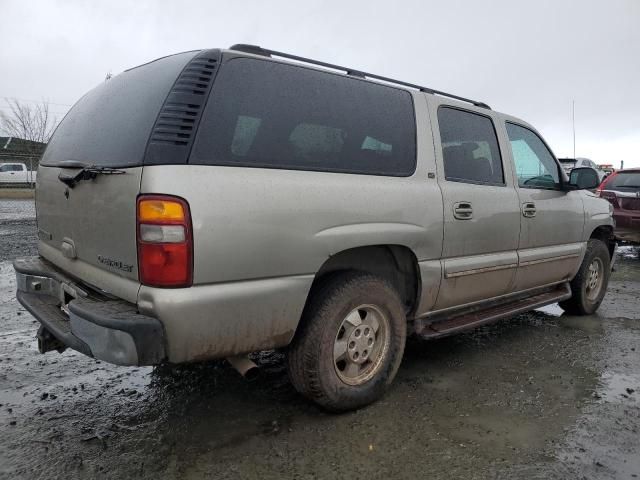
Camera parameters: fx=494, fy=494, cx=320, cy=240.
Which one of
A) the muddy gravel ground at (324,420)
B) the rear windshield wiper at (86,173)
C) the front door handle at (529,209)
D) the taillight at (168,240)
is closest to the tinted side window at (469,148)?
the front door handle at (529,209)

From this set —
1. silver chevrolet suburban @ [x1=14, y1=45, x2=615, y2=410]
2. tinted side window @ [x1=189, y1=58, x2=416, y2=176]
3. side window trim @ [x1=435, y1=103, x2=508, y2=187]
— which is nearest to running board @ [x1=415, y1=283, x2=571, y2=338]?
silver chevrolet suburban @ [x1=14, y1=45, x2=615, y2=410]

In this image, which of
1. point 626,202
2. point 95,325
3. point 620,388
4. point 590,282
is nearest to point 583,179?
point 590,282

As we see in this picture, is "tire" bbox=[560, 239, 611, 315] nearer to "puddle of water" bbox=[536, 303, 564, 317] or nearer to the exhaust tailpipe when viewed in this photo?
"puddle of water" bbox=[536, 303, 564, 317]

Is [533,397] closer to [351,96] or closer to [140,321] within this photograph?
[351,96]

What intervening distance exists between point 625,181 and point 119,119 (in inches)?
364

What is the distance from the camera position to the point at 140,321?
210 centimetres

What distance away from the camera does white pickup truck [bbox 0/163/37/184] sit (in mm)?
28391

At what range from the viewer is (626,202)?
8.70 meters

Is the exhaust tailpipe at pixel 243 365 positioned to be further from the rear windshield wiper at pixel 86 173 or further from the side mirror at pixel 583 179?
the side mirror at pixel 583 179

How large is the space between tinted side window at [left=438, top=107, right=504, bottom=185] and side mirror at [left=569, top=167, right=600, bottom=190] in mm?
1073

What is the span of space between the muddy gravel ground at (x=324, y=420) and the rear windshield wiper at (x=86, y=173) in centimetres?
133

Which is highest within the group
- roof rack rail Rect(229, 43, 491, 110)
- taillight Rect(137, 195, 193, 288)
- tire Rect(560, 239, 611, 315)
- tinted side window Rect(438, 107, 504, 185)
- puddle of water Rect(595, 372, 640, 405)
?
roof rack rail Rect(229, 43, 491, 110)

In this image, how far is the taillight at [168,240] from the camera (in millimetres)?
2129

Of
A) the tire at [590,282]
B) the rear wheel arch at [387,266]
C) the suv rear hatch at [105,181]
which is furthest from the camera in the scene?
the tire at [590,282]
